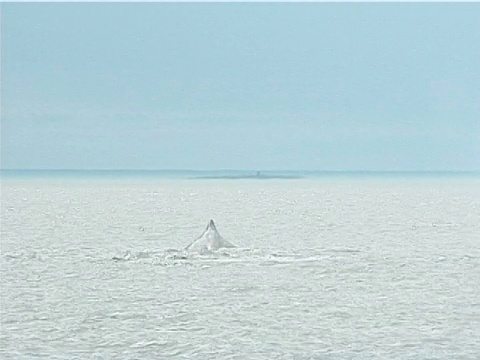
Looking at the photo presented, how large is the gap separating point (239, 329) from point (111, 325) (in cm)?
60

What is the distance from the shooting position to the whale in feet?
24.3

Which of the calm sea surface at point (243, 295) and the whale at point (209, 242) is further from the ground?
the whale at point (209, 242)

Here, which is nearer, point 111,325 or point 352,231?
point 111,325

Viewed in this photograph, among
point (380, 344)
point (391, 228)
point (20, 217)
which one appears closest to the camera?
point (380, 344)

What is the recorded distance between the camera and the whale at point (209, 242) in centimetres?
740

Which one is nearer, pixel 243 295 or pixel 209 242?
pixel 243 295

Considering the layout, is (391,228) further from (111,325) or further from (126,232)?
(111,325)

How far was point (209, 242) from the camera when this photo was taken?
764 cm

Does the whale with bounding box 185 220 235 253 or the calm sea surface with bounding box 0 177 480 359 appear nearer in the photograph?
the calm sea surface with bounding box 0 177 480 359

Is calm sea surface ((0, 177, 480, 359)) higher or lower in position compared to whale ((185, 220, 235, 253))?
lower

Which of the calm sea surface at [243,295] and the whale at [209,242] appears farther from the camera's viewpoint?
the whale at [209,242]

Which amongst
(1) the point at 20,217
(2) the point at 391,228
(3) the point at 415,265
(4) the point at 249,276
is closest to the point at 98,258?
(4) the point at 249,276

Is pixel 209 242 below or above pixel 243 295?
above

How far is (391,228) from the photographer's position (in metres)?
11.0
